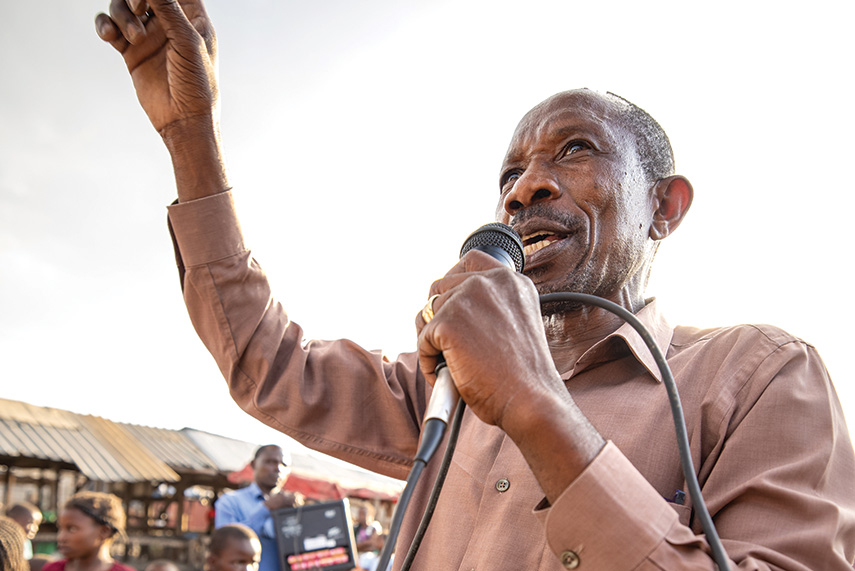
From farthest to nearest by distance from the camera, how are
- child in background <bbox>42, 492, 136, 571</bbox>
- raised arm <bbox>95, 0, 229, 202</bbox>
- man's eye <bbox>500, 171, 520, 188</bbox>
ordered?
child in background <bbox>42, 492, 136, 571</bbox> < man's eye <bbox>500, 171, 520, 188</bbox> < raised arm <bbox>95, 0, 229, 202</bbox>

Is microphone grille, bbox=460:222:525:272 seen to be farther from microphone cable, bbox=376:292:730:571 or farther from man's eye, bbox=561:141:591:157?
man's eye, bbox=561:141:591:157

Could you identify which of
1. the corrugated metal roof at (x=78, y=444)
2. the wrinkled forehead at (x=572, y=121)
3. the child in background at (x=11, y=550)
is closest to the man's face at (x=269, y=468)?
the child in background at (x=11, y=550)

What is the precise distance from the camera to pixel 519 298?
3.91 feet

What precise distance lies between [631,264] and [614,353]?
1.17ft

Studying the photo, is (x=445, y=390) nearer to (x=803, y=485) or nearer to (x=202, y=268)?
(x=803, y=485)

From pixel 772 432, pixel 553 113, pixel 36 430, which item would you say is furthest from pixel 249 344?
A: pixel 36 430

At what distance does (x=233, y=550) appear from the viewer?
17.0 ft

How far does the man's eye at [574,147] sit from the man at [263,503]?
4.62 metres

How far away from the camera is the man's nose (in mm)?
1808

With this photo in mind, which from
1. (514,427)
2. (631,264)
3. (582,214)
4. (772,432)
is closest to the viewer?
(514,427)

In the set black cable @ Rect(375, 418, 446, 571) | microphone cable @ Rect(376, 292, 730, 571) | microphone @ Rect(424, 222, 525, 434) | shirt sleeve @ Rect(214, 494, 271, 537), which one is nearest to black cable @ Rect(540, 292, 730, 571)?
microphone cable @ Rect(376, 292, 730, 571)

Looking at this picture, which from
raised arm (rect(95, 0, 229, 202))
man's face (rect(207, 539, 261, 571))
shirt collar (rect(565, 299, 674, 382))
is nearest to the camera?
shirt collar (rect(565, 299, 674, 382))

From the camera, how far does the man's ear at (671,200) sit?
82.6 inches

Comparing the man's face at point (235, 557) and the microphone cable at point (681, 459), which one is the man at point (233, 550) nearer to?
the man's face at point (235, 557)
